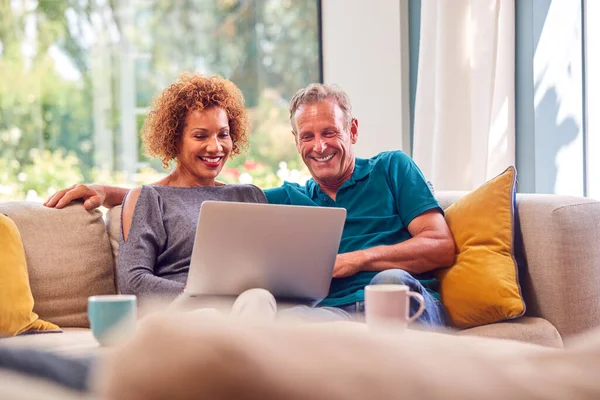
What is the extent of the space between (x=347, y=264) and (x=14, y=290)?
0.99 m

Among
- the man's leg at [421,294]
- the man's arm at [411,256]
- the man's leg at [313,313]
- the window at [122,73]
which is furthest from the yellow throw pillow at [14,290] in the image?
the window at [122,73]

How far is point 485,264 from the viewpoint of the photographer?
234cm

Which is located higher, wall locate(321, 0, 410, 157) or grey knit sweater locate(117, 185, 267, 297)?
wall locate(321, 0, 410, 157)

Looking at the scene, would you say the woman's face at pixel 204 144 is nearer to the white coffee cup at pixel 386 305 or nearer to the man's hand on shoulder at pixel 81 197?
the man's hand on shoulder at pixel 81 197

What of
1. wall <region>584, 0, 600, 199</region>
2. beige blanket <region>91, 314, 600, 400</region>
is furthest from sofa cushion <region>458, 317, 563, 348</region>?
beige blanket <region>91, 314, 600, 400</region>

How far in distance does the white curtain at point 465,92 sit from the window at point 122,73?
4.07 ft

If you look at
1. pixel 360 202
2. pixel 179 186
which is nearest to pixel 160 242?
pixel 179 186

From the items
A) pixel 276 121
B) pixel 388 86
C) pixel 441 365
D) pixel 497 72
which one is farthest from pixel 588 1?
pixel 441 365

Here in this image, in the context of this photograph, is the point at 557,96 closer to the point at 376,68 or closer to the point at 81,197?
the point at 376,68

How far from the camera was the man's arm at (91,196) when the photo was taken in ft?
8.75

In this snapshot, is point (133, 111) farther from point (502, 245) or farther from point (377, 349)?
point (377, 349)

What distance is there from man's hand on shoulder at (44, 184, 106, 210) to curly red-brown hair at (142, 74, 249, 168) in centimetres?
26

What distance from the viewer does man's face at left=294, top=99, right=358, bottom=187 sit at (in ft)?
8.61

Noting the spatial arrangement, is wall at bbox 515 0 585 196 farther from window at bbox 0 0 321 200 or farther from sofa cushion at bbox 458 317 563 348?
window at bbox 0 0 321 200
